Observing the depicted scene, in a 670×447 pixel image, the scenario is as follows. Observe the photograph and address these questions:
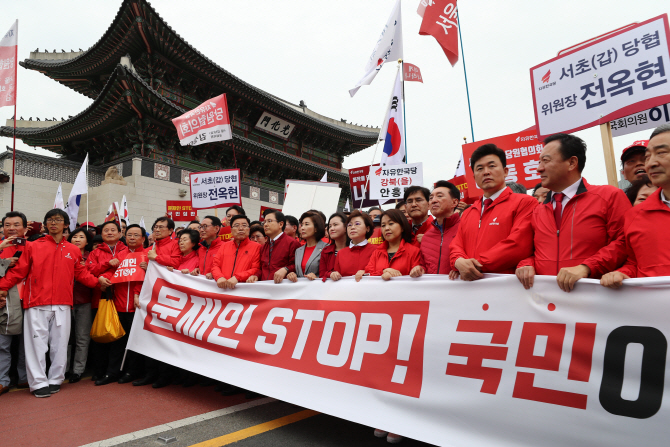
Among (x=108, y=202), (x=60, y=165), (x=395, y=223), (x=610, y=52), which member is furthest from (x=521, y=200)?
(x=60, y=165)

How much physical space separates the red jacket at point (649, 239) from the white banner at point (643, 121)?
9.92 ft

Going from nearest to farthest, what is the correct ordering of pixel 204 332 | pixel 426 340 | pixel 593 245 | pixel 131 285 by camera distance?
pixel 593 245 < pixel 426 340 < pixel 204 332 < pixel 131 285

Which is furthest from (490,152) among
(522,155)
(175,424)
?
(522,155)

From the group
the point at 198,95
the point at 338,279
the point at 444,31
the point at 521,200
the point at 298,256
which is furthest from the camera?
the point at 198,95

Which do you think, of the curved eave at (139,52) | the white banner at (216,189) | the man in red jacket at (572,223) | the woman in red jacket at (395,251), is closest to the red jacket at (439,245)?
the woman in red jacket at (395,251)

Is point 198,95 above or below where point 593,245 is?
above

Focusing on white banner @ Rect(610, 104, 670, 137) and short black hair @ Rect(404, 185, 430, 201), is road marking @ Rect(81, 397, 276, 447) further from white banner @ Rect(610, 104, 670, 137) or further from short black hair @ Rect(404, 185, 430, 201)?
white banner @ Rect(610, 104, 670, 137)

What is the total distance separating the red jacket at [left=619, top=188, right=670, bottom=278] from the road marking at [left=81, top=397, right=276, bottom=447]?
2.84 m

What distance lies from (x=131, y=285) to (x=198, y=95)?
600 inches

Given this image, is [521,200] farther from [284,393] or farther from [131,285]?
[131,285]

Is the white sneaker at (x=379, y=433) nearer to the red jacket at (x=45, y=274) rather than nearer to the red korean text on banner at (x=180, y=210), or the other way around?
the red jacket at (x=45, y=274)

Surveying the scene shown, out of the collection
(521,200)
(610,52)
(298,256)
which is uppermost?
(610,52)

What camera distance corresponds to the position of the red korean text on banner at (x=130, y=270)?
4363mm

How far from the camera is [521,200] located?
2480mm
